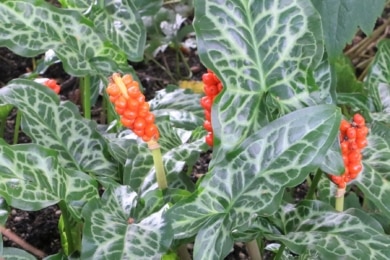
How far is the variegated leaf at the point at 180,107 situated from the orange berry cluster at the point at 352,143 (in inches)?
14.2

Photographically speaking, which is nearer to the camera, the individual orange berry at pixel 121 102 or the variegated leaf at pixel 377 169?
the individual orange berry at pixel 121 102

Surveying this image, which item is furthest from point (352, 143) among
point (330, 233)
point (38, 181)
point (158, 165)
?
point (38, 181)

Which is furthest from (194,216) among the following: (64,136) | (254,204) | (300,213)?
(64,136)

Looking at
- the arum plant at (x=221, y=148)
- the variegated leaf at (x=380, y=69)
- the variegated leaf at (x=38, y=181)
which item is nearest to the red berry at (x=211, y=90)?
the arum plant at (x=221, y=148)

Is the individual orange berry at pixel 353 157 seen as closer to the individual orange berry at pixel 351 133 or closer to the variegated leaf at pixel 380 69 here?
the individual orange berry at pixel 351 133

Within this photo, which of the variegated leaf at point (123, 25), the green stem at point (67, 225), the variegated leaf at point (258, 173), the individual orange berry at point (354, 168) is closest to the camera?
the variegated leaf at point (258, 173)

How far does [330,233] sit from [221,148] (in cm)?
18

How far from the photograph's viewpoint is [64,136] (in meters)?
1.15

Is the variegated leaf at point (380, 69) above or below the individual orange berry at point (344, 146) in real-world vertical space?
below

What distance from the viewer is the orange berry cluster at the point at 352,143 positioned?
919 mm

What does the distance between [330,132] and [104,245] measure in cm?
30

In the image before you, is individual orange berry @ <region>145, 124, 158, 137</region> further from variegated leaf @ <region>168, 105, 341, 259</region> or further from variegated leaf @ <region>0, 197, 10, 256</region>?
variegated leaf @ <region>0, 197, 10, 256</region>

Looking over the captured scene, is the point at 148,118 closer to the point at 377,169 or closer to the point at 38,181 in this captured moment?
the point at 38,181

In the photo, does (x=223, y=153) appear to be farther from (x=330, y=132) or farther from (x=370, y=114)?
(x=370, y=114)
